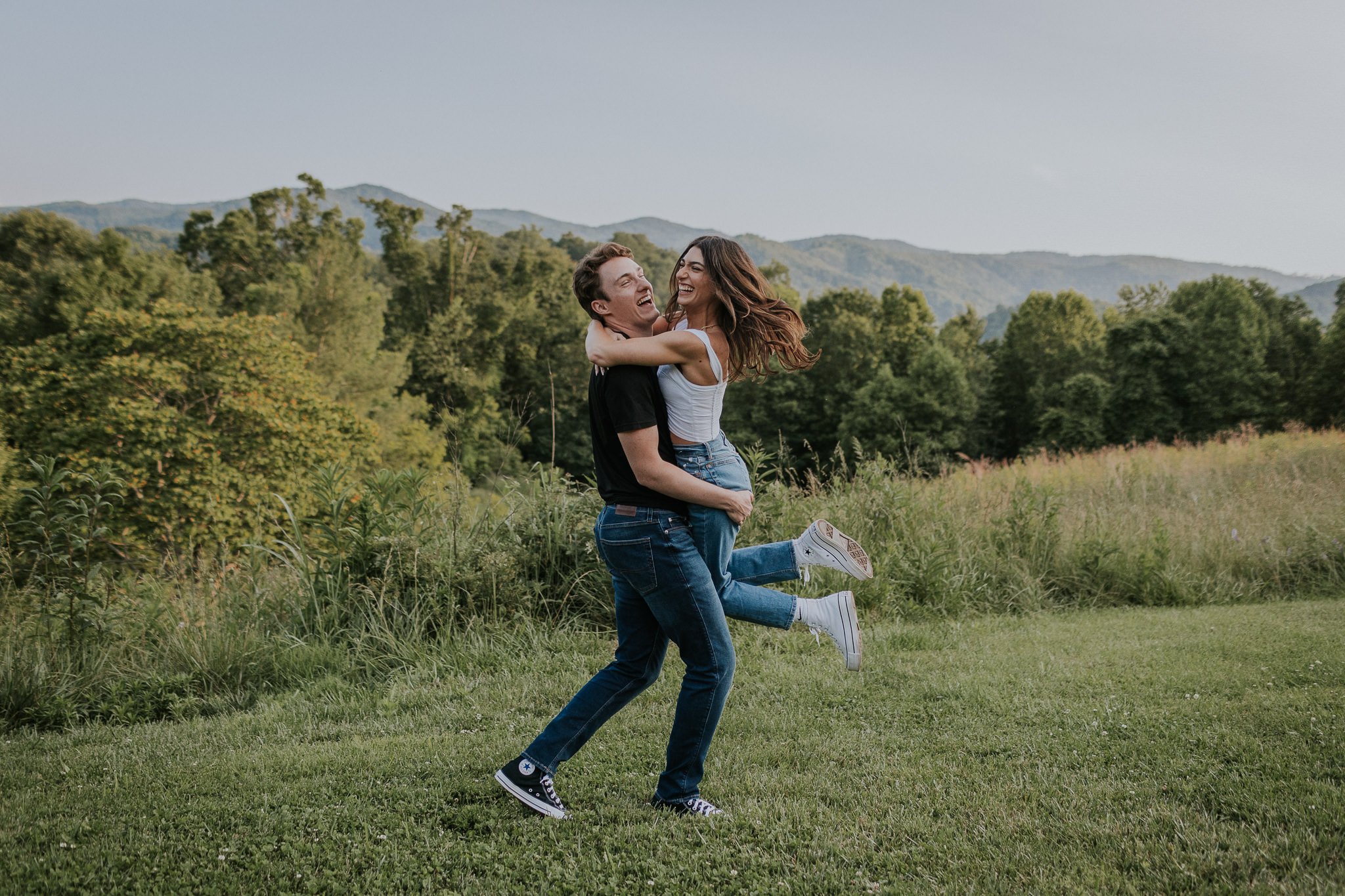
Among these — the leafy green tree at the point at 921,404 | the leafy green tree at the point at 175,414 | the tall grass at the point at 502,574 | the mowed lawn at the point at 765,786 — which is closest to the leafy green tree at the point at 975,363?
the leafy green tree at the point at 921,404

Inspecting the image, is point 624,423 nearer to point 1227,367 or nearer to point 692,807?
point 692,807

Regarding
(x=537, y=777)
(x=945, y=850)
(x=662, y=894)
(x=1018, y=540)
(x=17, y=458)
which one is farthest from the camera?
(x=17, y=458)

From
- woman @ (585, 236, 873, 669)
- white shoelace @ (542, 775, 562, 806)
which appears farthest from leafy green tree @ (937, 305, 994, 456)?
white shoelace @ (542, 775, 562, 806)

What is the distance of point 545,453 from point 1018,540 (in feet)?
97.6

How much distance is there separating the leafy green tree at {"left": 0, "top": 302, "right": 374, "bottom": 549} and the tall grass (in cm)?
1353

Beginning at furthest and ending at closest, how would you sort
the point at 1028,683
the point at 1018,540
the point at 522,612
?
1. the point at 1018,540
2. the point at 522,612
3. the point at 1028,683

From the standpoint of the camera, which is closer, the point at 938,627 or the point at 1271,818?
the point at 1271,818

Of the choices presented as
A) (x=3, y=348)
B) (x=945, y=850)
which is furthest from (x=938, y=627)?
(x=3, y=348)

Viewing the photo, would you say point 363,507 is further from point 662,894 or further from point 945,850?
point 945,850

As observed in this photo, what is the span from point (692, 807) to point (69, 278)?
30.8 m

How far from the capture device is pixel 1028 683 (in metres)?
4.57

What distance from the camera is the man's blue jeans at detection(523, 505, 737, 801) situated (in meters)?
2.76

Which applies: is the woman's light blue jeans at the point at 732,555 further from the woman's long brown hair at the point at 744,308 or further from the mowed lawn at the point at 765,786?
the mowed lawn at the point at 765,786

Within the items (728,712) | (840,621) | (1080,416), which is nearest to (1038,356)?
(1080,416)
